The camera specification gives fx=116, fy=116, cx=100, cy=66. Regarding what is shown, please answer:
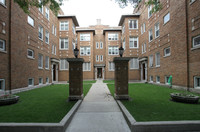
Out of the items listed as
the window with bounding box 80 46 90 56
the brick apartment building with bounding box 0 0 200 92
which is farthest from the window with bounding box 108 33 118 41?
the window with bounding box 80 46 90 56

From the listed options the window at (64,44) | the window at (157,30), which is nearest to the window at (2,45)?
the window at (64,44)

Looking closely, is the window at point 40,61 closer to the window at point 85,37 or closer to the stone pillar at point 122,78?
the stone pillar at point 122,78

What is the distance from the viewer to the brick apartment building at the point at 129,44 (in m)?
8.95

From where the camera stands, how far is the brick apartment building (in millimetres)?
8953

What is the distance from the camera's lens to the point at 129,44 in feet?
71.7

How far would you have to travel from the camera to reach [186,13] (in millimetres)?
9711

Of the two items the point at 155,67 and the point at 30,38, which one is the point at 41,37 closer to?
the point at 30,38

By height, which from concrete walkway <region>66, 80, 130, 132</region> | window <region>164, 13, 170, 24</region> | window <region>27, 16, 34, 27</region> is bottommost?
concrete walkway <region>66, 80, 130, 132</region>

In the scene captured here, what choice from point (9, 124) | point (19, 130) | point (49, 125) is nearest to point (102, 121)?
point (49, 125)

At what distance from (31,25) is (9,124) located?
11.7 meters

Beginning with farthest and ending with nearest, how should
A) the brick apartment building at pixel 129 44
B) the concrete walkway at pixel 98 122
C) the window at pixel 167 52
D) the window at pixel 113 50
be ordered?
the window at pixel 113 50 < the window at pixel 167 52 < the brick apartment building at pixel 129 44 < the concrete walkway at pixel 98 122

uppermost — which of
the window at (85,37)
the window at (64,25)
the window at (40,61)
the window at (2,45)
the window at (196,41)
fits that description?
the window at (64,25)

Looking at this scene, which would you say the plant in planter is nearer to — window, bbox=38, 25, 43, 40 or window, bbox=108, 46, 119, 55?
window, bbox=38, 25, 43, 40

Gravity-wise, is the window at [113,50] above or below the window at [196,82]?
above
